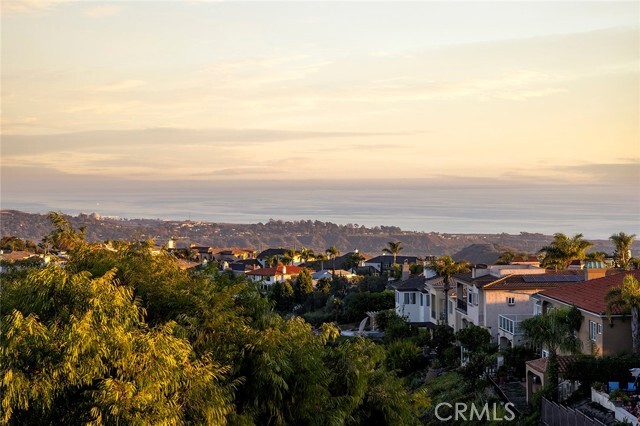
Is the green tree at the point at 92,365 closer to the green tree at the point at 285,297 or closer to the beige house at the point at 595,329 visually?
the beige house at the point at 595,329

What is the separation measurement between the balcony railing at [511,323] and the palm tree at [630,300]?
8.44 metres

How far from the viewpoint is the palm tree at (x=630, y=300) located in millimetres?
29438

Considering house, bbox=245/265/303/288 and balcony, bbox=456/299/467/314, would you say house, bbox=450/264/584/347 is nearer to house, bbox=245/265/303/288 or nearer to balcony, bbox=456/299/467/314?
balcony, bbox=456/299/467/314

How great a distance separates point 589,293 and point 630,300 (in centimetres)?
525

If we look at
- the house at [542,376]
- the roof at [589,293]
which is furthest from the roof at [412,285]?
the house at [542,376]

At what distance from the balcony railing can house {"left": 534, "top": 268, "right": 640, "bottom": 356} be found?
9.56 feet

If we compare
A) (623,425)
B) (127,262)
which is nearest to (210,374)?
(127,262)

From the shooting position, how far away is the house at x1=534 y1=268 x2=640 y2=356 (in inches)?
1220

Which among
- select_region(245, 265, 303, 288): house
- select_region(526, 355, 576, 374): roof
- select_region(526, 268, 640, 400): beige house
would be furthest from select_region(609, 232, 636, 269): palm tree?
select_region(245, 265, 303, 288): house

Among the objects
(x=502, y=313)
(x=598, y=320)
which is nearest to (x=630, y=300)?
(x=598, y=320)

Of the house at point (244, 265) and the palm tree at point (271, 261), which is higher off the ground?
the palm tree at point (271, 261)

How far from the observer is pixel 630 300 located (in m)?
29.4

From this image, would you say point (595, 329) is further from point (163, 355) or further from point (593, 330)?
point (163, 355)

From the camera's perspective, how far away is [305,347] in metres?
16.0
